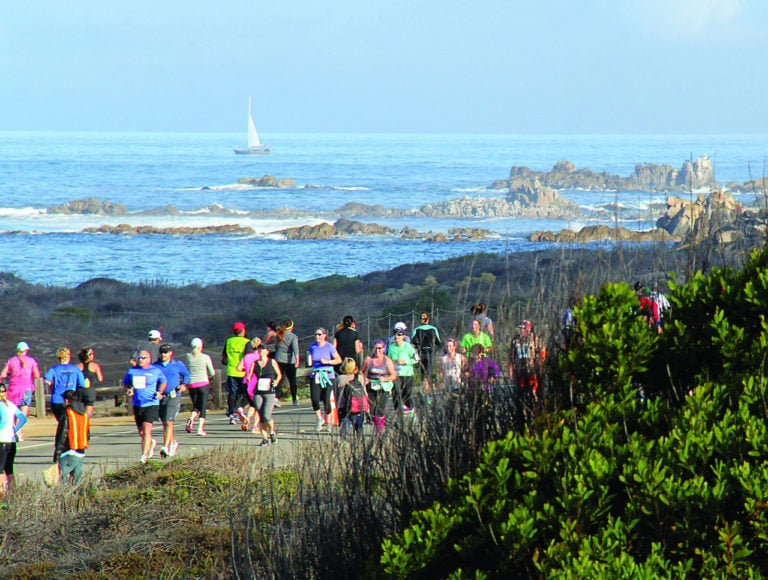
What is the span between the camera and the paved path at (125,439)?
1337cm

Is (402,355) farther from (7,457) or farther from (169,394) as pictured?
(7,457)

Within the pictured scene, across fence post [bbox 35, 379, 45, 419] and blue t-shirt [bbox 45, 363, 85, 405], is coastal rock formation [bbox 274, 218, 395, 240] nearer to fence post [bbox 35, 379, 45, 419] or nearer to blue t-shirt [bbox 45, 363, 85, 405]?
fence post [bbox 35, 379, 45, 419]

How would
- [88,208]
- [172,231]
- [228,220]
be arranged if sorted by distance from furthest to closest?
[88,208]
[228,220]
[172,231]

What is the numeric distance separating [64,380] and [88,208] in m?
116

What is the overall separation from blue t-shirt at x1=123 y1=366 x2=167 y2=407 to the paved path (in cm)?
83

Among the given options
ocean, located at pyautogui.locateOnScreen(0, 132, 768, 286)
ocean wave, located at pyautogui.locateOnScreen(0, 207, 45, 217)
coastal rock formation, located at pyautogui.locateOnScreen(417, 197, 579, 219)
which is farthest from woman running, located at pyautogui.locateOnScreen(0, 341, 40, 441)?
ocean wave, located at pyautogui.locateOnScreen(0, 207, 45, 217)

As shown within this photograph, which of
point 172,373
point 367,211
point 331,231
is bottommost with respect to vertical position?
point 331,231

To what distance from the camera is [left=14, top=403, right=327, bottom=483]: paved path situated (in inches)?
526

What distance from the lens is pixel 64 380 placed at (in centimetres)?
1204

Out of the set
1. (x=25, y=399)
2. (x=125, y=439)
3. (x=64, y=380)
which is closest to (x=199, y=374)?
(x=125, y=439)

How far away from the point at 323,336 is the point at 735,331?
30.1 ft

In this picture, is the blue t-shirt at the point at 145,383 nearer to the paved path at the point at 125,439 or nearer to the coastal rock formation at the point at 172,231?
the paved path at the point at 125,439

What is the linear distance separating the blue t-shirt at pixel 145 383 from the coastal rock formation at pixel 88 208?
11314cm

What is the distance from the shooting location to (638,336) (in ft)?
18.0
